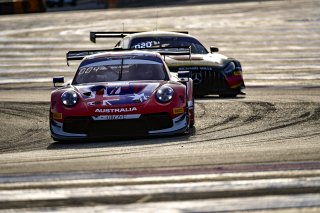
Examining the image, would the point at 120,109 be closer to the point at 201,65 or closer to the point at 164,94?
the point at 164,94

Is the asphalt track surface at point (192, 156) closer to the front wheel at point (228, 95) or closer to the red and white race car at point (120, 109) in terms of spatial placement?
the red and white race car at point (120, 109)

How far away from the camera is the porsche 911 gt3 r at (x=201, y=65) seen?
17.4 meters

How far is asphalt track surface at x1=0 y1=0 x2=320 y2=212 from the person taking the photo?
22.0 ft

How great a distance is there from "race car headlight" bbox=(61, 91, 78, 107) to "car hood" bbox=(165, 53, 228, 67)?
5.40m

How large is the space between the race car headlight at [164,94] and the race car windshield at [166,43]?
6.27 m

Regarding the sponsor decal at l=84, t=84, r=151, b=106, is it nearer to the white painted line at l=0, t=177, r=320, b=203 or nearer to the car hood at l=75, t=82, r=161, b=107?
the car hood at l=75, t=82, r=161, b=107

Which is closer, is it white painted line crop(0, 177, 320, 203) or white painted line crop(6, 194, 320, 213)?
white painted line crop(6, 194, 320, 213)

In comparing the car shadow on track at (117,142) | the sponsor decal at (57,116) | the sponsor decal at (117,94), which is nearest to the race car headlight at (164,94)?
the sponsor decal at (117,94)

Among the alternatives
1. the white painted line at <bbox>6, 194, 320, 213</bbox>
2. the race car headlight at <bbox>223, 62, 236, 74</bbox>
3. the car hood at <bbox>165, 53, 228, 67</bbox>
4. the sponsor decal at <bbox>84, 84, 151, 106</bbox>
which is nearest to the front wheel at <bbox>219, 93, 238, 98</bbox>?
the race car headlight at <bbox>223, 62, 236, 74</bbox>

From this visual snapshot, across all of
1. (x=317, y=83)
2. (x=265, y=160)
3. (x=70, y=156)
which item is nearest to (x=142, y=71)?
(x=70, y=156)

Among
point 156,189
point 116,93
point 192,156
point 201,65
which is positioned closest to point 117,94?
point 116,93

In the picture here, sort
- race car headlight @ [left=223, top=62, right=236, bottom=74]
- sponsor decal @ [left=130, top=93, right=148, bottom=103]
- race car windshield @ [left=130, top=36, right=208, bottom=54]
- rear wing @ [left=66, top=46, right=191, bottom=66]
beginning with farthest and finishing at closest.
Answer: race car windshield @ [left=130, top=36, right=208, bottom=54]
race car headlight @ [left=223, top=62, right=236, bottom=74]
rear wing @ [left=66, top=46, right=191, bottom=66]
sponsor decal @ [left=130, top=93, right=148, bottom=103]

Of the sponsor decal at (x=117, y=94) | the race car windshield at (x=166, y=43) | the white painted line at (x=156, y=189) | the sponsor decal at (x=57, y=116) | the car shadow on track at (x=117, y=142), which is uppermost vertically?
the white painted line at (x=156, y=189)

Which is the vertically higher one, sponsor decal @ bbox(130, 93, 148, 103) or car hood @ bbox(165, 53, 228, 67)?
sponsor decal @ bbox(130, 93, 148, 103)
